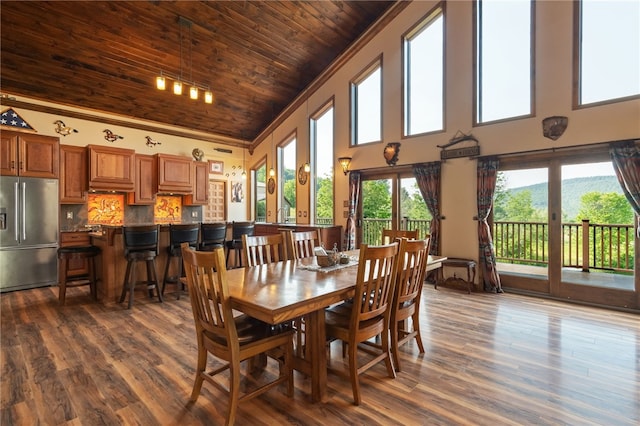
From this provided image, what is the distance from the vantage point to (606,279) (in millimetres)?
A: 4172

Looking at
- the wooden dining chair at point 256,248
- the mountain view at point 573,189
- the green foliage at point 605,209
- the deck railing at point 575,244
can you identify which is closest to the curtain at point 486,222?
the deck railing at point 575,244

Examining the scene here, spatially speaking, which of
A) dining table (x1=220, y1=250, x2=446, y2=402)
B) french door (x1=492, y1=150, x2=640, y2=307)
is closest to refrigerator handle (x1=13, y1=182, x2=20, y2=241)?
dining table (x1=220, y1=250, x2=446, y2=402)

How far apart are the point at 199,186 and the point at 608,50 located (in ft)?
24.2

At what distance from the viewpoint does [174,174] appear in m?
6.89

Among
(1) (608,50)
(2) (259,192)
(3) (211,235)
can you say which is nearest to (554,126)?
(1) (608,50)

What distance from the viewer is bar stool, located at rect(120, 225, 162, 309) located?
154 inches

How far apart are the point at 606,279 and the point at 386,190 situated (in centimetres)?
337

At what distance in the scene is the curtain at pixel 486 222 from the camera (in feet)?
15.2

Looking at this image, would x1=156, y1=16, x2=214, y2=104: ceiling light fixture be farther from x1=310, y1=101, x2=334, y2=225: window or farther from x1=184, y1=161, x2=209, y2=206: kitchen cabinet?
x1=310, y1=101, x2=334, y2=225: window

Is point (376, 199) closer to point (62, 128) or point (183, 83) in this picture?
point (183, 83)

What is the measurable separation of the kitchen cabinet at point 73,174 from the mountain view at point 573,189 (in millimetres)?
7335

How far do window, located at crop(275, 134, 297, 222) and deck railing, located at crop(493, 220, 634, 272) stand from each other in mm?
4422

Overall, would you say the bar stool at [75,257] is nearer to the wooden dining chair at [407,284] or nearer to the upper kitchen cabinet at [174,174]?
the upper kitchen cabinet at [174,174]

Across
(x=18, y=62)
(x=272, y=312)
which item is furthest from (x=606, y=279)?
(x=18, y=62)
